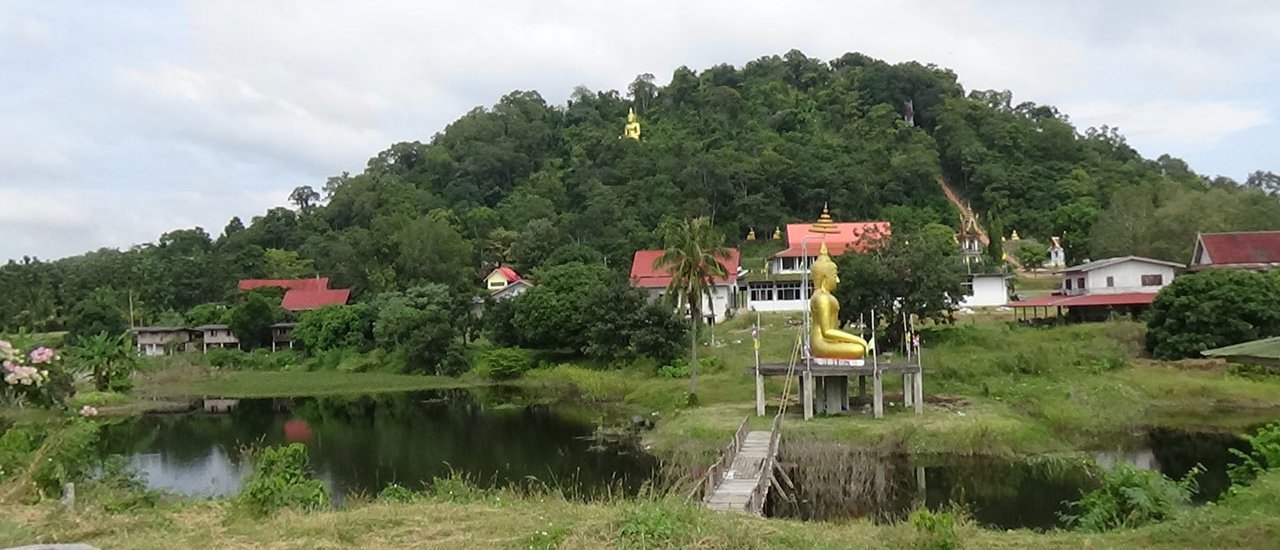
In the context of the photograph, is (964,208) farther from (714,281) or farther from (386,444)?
(386,444)

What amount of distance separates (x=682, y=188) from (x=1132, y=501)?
2386 inches

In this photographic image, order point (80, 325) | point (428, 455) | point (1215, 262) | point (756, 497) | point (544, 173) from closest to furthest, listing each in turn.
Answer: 1. point (756, 497)
2. point (428, 455)
3. point (1215, 262)
4. point (80, 325)
5. point (544, 173)

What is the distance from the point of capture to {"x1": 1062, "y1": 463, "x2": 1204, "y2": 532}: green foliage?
37.4ft

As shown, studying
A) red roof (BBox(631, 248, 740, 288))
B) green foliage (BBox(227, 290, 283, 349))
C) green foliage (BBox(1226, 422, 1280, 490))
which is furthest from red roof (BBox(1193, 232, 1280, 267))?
green foliage (BBox(227, 290, 283, 349))

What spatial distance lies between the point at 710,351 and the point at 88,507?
3004cm

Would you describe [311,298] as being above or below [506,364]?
above

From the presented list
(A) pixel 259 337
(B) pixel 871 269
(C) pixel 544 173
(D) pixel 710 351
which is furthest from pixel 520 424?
(C) pixel 544 173

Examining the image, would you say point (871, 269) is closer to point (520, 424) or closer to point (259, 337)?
point (520, 424)

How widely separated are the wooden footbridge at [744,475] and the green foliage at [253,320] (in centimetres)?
3888

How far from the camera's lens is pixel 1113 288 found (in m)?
41.8

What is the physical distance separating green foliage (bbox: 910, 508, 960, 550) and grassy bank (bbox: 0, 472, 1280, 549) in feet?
0.22

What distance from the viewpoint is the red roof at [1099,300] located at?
39438 millimetres

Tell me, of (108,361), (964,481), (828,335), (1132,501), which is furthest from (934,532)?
(108,361)

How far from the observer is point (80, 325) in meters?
51.2
